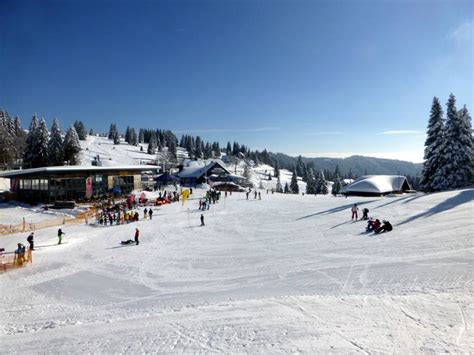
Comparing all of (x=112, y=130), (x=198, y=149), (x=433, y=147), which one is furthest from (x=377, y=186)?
(x=112, y=130)

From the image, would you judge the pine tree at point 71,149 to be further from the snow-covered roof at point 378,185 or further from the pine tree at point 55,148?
the snow-covered roof at point 378,185

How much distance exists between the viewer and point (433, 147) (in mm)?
36031

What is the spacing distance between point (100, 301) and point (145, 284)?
199cm

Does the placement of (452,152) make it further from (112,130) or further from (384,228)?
(112,130)

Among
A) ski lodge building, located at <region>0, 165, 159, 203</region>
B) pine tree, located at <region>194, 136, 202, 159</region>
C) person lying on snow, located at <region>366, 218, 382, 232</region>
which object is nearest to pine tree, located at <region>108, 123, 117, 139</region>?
pine tree, located at <region>194, 136, 202, 159</region>

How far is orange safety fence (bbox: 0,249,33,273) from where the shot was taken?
1622 cm

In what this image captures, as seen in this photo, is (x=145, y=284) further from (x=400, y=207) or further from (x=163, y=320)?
(x=400, y=207)

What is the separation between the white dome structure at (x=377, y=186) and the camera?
157ft

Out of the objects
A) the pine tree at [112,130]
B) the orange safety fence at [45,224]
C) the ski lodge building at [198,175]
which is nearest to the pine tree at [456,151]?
the orange safety fence at [45,224]

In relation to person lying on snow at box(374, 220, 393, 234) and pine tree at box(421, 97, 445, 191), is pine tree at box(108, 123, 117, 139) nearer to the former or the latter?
pine tree at box(421, 97, 445, 191)

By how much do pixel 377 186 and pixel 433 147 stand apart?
1353 cm

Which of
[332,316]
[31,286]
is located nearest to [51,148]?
[31,286]

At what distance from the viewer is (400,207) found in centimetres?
2705

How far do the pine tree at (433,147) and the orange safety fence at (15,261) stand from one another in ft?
132
